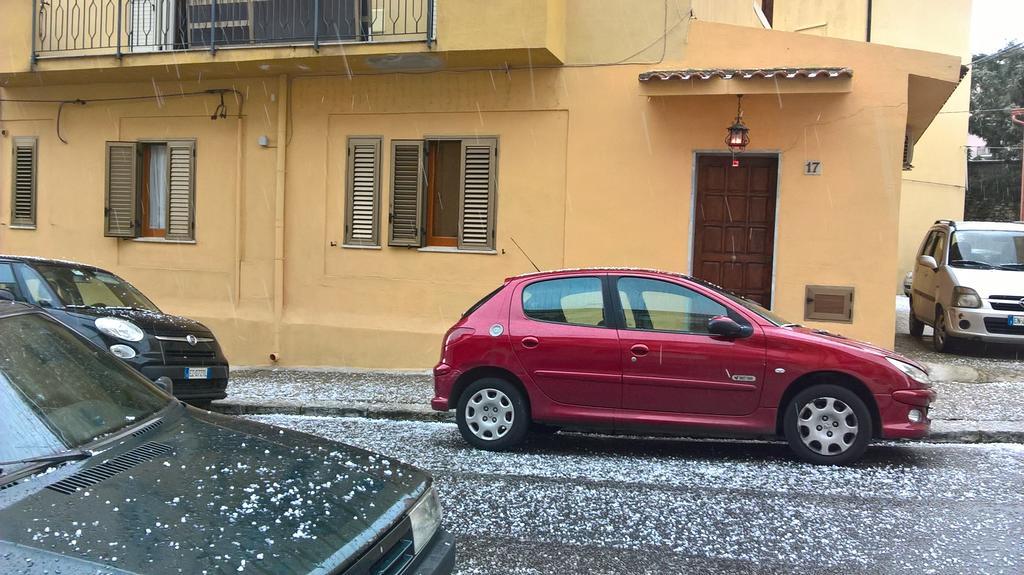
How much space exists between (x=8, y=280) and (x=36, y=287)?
0.25 meters

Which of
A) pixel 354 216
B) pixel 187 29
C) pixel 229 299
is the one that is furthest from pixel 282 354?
pixel 187 29

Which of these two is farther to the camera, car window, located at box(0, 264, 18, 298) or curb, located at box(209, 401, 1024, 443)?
car window, located at box(0, 264, 18, 298)

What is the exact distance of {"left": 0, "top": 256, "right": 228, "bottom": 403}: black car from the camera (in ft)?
23.9

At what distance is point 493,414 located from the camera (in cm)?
655

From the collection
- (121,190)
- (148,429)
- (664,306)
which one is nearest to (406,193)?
(121,190)

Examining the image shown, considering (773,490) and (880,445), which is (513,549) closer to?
(773,490)

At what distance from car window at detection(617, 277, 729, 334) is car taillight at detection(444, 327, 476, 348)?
4.44 feet

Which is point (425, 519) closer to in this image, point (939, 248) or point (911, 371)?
point (911, 371)

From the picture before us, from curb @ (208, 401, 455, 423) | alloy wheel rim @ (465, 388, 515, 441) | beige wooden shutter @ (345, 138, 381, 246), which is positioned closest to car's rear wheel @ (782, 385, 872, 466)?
alloy wheel rim @ (465, 388, 515, 441)

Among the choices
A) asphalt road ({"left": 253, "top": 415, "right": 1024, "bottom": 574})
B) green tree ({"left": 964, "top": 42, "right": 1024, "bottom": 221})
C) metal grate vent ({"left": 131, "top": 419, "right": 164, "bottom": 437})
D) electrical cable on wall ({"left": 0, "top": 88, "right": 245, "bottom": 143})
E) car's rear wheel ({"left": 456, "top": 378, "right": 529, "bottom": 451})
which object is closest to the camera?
metal grate vent ({"left": 131, "top": 419, "right": 164, "bottom": 437})

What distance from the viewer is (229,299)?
1173 centimetres

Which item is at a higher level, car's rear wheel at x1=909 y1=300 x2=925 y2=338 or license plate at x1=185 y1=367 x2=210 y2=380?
car's rear wheel at x1=909 y1=300 x2=925 y2=338

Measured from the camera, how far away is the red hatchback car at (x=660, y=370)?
5949mm

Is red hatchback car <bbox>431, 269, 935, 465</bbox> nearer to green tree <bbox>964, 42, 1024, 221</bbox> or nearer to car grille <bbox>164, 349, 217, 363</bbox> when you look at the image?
car grille <bbox>164, 349, 217, 363</bbox>
